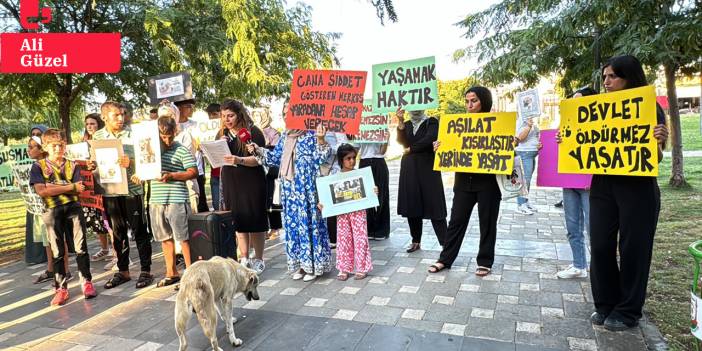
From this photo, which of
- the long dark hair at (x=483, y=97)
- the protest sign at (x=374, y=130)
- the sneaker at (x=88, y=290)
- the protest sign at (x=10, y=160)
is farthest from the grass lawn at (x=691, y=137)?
the protest sign at (x=10, y=160)

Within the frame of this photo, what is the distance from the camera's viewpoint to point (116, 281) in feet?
16.5

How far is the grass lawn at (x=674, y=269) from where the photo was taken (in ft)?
10.9

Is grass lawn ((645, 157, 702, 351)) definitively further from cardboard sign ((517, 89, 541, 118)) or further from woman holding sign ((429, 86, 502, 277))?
cardboard sign ((517, 89, 541, 118))

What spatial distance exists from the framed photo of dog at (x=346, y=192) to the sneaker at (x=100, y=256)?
374cm

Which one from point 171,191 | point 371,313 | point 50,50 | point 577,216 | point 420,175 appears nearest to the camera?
point 371,313

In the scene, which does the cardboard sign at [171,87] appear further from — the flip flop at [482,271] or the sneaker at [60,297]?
the flip flop at [482,271]

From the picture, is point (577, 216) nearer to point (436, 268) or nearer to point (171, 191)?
point (436, 268)

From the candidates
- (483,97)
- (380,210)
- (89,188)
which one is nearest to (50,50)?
(89,188)

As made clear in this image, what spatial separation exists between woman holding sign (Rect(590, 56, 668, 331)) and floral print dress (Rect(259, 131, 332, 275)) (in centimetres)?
264

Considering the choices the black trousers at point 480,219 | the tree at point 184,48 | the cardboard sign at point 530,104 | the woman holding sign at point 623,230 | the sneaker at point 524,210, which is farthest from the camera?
the tree at point 184,48

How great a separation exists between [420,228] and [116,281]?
3.78 m

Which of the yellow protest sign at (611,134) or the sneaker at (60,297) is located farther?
the sneaker at (60,297)

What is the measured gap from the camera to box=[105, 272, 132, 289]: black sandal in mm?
4965

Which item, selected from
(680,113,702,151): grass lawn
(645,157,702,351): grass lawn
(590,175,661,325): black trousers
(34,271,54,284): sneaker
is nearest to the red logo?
(34,271,54,284): sneaker
